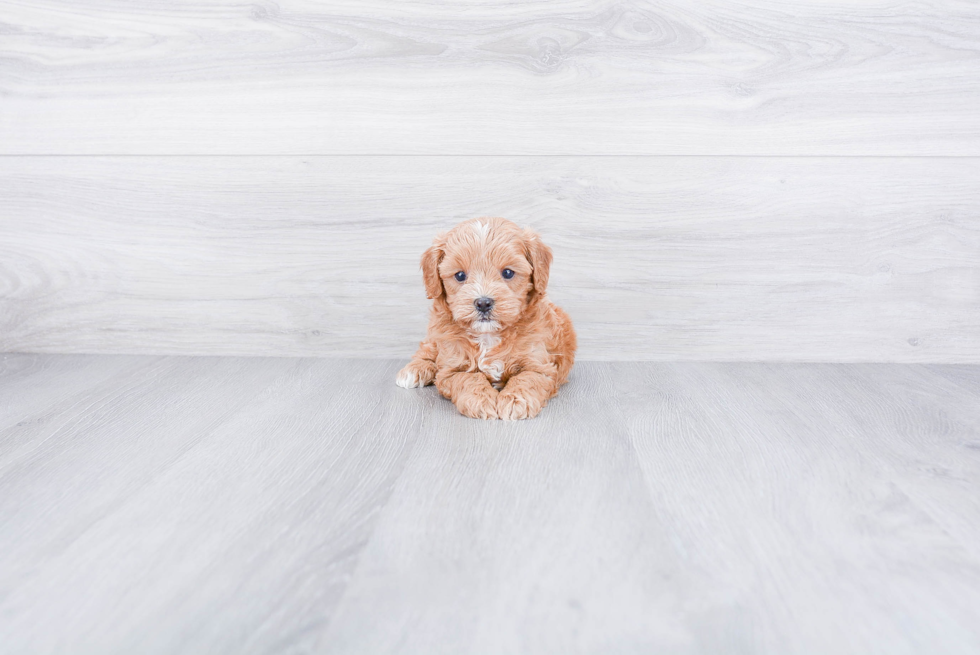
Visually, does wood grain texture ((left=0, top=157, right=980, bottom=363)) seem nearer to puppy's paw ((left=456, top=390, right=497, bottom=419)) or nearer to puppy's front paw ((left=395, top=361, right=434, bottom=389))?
puppy's front paw ((left=395, top=361, right=434, bottom=389))

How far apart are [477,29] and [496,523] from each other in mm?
1366

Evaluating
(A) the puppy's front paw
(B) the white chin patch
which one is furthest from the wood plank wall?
(B) the white chin patch

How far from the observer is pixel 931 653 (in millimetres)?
665

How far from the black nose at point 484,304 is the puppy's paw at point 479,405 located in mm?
187

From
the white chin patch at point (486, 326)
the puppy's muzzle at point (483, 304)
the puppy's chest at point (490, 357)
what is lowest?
the puppy's chest at point (490, 357)

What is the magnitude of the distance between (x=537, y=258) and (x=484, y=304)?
0.55 ft

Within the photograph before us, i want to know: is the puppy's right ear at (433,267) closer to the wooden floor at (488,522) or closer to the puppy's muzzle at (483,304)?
the puppy's muzzle at (483,304)

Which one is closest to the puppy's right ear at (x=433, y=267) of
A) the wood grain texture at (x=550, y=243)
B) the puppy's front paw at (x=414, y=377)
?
the puppy's front paw at (x=414, y=377)

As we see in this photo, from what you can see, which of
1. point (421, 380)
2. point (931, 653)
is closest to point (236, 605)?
point (931, 653)

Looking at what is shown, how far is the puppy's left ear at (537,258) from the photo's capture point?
139 cm

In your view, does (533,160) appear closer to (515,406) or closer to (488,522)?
(515,406)

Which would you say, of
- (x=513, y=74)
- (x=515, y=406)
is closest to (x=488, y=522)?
(x=515, y=406)

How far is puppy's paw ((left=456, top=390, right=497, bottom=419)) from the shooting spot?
1.35 metres

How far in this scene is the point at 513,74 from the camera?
1720 millimetres
